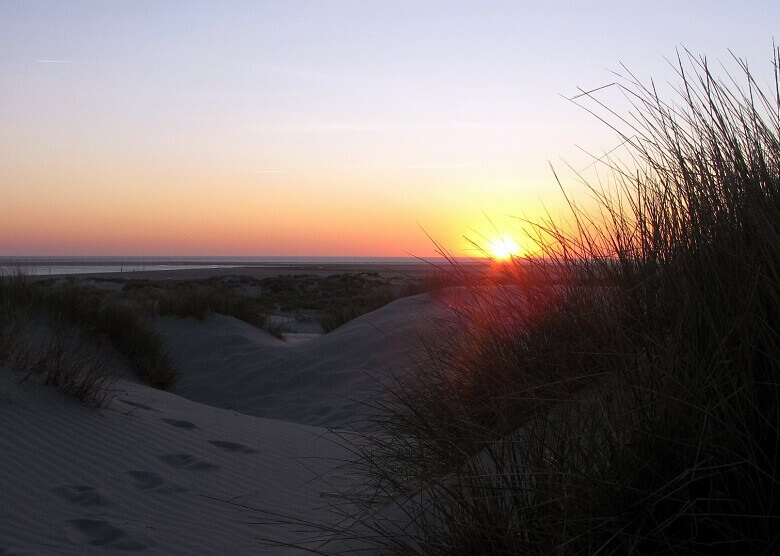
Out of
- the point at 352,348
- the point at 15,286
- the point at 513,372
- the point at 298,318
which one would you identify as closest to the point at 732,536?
the point at 513,372

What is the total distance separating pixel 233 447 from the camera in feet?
17.4

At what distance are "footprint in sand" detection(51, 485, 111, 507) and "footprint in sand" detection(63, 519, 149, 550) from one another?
278mm

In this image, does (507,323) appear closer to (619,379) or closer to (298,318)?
(619,379)

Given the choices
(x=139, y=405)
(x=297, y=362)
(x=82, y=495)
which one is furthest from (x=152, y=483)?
(x=297, y=362)

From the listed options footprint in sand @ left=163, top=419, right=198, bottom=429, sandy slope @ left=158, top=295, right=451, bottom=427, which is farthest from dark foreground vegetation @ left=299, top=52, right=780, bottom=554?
sandy slope @ left=158, top=295, right=451, bottom=427

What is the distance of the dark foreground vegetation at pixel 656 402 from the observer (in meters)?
1.84

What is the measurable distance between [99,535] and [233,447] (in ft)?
6.43

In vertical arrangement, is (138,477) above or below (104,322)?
below

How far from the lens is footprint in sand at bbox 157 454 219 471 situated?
461 cm

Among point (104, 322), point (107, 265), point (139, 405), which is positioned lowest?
point (139, 405)

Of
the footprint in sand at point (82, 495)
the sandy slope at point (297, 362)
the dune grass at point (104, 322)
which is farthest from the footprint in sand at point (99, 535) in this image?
the dune grass at point (104, 322)

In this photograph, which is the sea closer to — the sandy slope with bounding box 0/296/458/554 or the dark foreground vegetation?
the sandy slope with bounding box 0/296/458/554

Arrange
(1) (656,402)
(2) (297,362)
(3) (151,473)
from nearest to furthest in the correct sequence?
(1) (656,402) < (3) (151,473) < (2) (297,362)

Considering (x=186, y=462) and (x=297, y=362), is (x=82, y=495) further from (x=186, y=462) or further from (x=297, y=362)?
(x=297, y=362)
